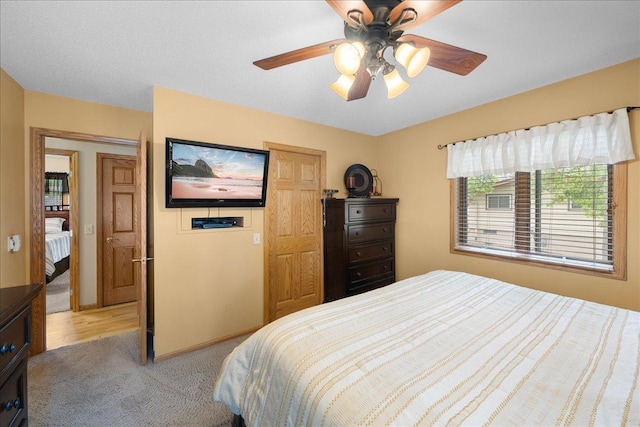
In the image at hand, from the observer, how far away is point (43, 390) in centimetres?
194

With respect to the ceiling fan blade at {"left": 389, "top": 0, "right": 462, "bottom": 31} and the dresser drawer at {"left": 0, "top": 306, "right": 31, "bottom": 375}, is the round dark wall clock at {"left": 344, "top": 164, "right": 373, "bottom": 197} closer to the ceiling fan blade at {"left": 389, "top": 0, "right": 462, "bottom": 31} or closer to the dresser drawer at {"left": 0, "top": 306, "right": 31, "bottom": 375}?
the ceiling fan blade at {"left": 389, "top": 0, "right": 462, "bottom": 31}

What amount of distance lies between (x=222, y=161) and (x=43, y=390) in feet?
7.35

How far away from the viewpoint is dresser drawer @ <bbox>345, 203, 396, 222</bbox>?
10.0 ft

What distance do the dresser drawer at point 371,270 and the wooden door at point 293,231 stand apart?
0.51 m

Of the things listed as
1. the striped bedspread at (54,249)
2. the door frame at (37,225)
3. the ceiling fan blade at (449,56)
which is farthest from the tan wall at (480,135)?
the striped bedspread at (54,249)

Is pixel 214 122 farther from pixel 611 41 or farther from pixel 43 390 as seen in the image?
pixel 611 41

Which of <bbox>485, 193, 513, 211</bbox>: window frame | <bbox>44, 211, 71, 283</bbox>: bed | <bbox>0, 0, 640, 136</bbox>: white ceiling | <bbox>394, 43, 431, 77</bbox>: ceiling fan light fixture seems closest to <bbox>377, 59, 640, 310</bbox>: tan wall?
<bbox>0, 0, 640, 136</bbox>: white ceiling

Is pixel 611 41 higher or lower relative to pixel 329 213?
higher

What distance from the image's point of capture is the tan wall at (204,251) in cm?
234

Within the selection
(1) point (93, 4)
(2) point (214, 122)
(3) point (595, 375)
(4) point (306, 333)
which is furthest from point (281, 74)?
(3) point (595, 375)

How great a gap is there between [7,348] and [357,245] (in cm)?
270

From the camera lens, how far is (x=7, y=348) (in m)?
1.03

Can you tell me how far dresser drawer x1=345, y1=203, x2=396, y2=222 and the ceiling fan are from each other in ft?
5.59

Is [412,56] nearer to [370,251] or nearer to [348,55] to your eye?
[348,55]
